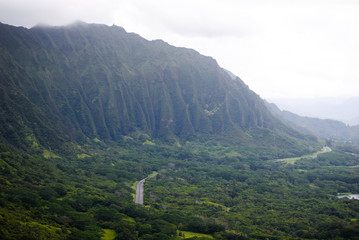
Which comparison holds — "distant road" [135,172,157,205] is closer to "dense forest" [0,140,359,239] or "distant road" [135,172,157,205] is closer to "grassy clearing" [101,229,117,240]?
"dense forest" [0,140,359,239]

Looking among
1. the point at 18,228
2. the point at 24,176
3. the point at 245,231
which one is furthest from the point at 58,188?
the point at 245,231

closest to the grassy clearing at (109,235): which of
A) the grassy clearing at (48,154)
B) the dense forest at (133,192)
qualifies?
the dense forest at (133,192)

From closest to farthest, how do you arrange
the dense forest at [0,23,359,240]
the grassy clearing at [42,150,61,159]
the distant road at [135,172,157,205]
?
the dense forest at [0,23,359,240] → the distant road at [135,172,157,205] → the grassy clearing at [42,150,61,159]

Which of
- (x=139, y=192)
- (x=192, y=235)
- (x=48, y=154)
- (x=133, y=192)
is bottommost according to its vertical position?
(x=192, y=235)

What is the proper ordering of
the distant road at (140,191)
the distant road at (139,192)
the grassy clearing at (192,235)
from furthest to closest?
the distant road at (140,191)
the distant road at (139,192)
the grassy clearing at (192,235)

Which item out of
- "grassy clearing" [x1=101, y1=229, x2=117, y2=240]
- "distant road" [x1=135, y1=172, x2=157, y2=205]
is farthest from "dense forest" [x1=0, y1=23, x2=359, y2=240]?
"distant road" [x1=135, y1=172, x2=157, y2=205]

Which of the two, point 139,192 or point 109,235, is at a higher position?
point 109,235

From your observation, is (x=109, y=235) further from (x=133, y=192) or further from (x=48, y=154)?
(x=48, y=154)

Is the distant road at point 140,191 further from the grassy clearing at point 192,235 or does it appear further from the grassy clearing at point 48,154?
the grassy clearing at point 48,154

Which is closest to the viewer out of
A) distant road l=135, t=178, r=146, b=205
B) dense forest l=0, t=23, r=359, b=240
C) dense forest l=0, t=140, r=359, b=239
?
dense forest l=0, t=140, r=359, b=239

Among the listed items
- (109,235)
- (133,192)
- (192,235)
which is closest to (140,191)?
(133,192)

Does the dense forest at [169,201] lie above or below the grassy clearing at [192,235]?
above
